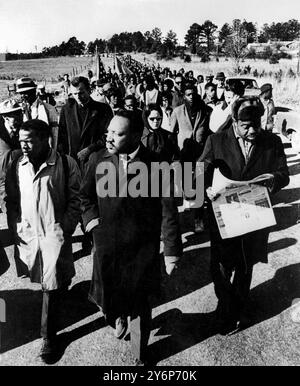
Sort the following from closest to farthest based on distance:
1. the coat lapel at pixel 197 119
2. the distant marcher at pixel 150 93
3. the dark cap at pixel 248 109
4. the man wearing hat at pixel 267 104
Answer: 1. the dark cap at pixel 248 109
2. the coat lapel at pixel 197 119
3. the man wearing hat at pixel 267 104
4. the distant marcher at pixel 150 93

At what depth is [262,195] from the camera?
10.3 feet

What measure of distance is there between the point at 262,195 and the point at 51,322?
1.97m

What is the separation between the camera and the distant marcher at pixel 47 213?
3.15 metres

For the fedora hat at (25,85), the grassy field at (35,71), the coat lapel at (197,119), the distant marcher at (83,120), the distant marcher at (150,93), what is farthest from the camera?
the grassy field at (35,71)

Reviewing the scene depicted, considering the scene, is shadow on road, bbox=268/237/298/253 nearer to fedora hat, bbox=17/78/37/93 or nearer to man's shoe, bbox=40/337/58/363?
man's shoe, bbox=40/337/58/363

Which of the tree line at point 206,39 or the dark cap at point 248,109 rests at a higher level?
the tree line at point 206,39

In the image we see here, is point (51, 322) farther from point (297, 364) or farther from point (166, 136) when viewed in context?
point (166, 136)

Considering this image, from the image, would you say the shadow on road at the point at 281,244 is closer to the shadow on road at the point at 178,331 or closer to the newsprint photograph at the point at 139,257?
the newsprint photograph at the point at 139,257

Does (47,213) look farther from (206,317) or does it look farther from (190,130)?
(190,130)

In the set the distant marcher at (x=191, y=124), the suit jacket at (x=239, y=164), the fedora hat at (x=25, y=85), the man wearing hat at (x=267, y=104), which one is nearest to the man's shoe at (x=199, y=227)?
the distant marcher at (x=191, y=124)

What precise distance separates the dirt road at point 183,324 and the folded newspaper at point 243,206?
98 cm

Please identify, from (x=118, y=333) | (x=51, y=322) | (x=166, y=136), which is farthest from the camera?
(x=166, y=136)

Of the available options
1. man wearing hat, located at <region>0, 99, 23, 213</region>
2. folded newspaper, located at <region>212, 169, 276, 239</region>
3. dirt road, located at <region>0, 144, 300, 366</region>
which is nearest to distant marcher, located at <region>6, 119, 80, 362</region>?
dirt road, located at <region>0, 144, 300, 366</region>
